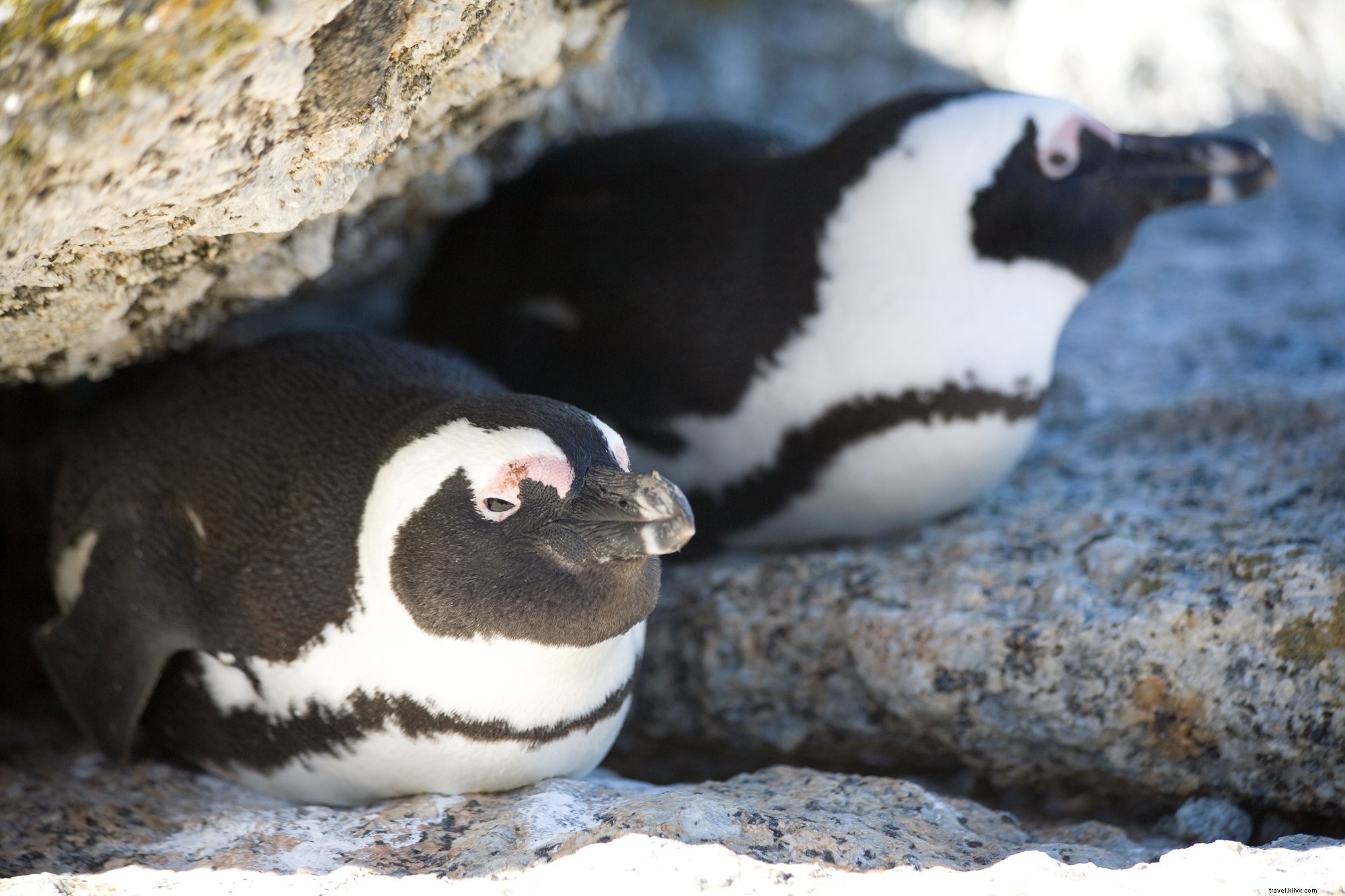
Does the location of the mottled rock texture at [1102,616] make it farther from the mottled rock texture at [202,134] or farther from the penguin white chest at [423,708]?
the mottled rock texture at [202,134]

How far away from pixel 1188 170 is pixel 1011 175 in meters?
0.37

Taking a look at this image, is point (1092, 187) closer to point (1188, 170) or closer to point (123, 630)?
point (1188, 170)

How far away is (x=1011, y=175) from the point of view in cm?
218

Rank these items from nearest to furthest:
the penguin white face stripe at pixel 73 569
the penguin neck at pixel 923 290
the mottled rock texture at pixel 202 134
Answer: the mottled rock texture at pixel 202 134
the penguin white face stripe at pixel 73 569
the penguin neck at pixel 923 290

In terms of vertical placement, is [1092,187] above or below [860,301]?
above

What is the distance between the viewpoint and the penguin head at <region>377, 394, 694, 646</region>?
1.56 meters

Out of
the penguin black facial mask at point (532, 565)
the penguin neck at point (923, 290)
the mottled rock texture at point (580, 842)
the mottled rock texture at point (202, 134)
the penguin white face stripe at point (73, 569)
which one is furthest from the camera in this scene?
the penguin neck at point (923, 290)

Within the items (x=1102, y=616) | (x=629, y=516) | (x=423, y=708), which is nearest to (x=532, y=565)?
(x=629, y=516)

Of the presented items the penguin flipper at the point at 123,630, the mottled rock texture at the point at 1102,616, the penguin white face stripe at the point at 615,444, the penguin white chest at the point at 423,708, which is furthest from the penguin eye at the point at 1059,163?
the penguin flipper at the point at 123,630

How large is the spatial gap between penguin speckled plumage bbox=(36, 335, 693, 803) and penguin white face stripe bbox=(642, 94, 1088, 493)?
1.90 feet

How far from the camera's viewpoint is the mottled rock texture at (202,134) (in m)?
1.23

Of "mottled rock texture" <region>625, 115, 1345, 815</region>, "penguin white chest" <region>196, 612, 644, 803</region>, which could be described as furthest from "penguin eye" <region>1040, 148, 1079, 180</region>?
"penguin white chest" <region>196, 612, 644, 803</region>

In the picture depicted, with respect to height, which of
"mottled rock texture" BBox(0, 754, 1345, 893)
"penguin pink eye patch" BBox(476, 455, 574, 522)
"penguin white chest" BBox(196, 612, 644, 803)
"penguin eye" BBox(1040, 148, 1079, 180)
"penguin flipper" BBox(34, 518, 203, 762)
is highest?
"penguin eye" BBox(1040, 148, 1079, 180)

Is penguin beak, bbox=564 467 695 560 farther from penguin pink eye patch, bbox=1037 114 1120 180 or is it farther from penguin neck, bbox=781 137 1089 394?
penguin pink eye patch, bbox=1037 114 1120 180
